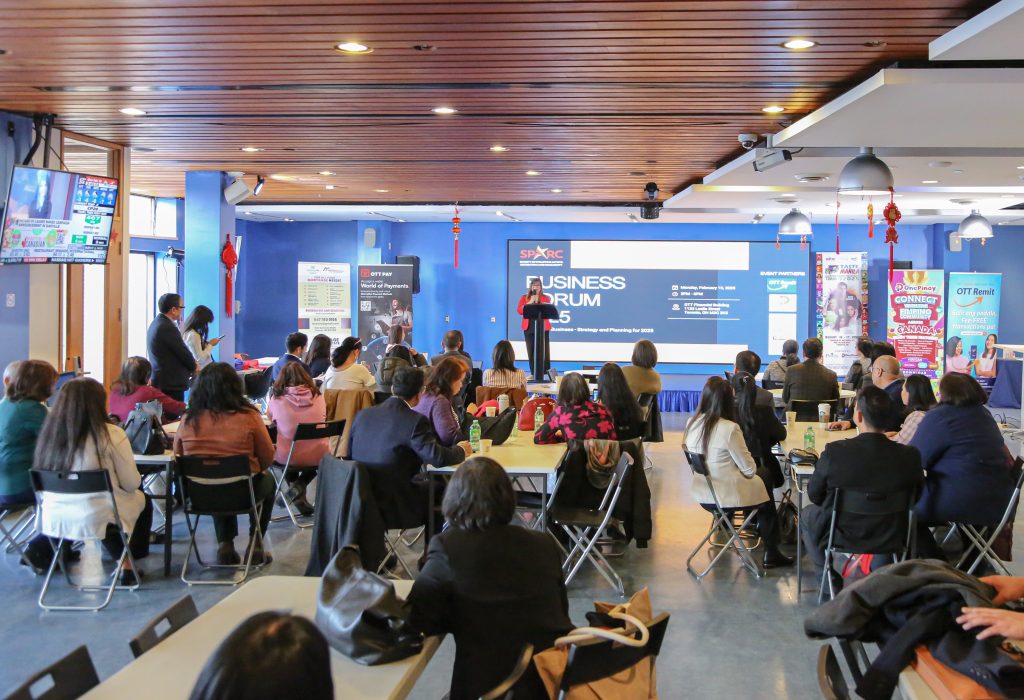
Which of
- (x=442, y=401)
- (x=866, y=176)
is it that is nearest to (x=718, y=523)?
(x=442, y=401)

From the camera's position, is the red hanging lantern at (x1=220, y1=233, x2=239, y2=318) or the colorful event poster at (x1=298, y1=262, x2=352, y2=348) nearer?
the red hanging lantern at (x1=220, y1=233, x2=239, y2=318)

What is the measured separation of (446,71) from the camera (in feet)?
17.4

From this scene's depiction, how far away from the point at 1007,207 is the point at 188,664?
491 inches

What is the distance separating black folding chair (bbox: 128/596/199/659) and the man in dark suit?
5.70m

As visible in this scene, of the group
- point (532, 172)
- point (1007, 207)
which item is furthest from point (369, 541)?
point (1007, 207)

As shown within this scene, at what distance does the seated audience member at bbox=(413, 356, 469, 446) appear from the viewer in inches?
209

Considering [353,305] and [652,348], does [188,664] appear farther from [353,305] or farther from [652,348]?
[353,305]

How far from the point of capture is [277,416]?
6090mm

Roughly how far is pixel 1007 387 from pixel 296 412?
11578mm

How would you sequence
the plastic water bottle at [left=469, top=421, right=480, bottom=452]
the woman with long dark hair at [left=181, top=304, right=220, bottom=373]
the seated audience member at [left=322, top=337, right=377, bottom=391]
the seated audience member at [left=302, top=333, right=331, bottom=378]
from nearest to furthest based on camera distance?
the plastic water bottle at [left=469, top=421, right=480, bottom=452], the seated audience member at [left=322, top=337, right=377, bottom=391], the seated audience member at [left=302, top=333, right=331, bottom=378], the woman with long dark hair at [left=181, top=304, right=220, bottom=373]

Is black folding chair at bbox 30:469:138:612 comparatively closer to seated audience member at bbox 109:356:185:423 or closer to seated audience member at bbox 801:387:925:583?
seated audience member at bbox 109:356:185:423

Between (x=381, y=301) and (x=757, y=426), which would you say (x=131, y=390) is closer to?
(x=757, y=426)

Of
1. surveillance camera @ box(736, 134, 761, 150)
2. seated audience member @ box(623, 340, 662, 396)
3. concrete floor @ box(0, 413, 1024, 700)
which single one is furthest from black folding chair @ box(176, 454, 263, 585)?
surveillance camera @ box(736, 134, 761, 150)

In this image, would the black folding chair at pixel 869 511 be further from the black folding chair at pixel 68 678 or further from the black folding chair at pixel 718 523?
the black folding chair at pixel 68 678
